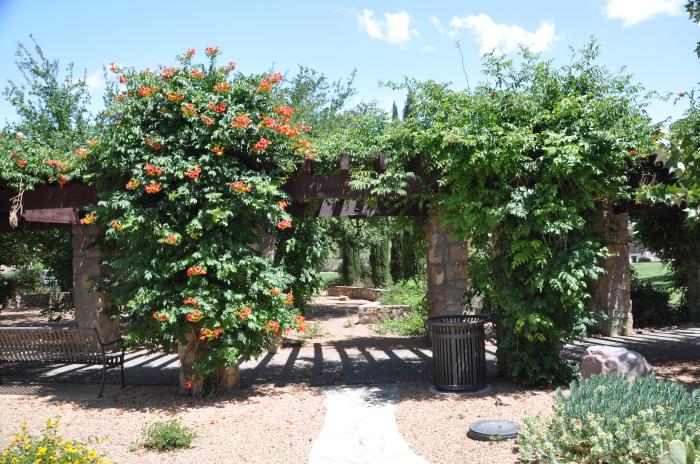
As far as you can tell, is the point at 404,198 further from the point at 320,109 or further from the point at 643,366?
the point at 320,109

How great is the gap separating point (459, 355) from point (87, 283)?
7316 millimetres

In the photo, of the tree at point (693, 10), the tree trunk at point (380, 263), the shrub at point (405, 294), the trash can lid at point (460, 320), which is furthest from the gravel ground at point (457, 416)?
the tree trunk at point (380, 263)

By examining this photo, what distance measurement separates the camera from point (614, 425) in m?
4.06

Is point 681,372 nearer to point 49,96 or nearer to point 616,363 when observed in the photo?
point 616,363

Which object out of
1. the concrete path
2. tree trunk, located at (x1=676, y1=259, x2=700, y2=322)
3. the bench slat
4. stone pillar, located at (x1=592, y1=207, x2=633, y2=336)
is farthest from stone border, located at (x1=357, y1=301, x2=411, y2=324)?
the bench slat

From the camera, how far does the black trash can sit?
6848 millimetres

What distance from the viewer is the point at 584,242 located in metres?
6.68

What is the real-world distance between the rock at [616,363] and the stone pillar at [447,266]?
→ 3.82m

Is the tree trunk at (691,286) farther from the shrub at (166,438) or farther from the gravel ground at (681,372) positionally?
the shrub at (166,438)

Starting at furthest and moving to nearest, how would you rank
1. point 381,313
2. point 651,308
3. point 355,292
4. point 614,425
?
point 355,292, point 381,313, point 651,308, point 614,425

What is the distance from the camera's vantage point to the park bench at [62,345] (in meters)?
7.47

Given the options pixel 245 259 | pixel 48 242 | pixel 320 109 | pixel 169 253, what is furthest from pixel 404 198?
pixel 320 109

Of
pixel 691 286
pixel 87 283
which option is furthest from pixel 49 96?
pixel 691 286

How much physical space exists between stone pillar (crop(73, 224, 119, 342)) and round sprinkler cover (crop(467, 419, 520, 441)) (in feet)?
25.7
